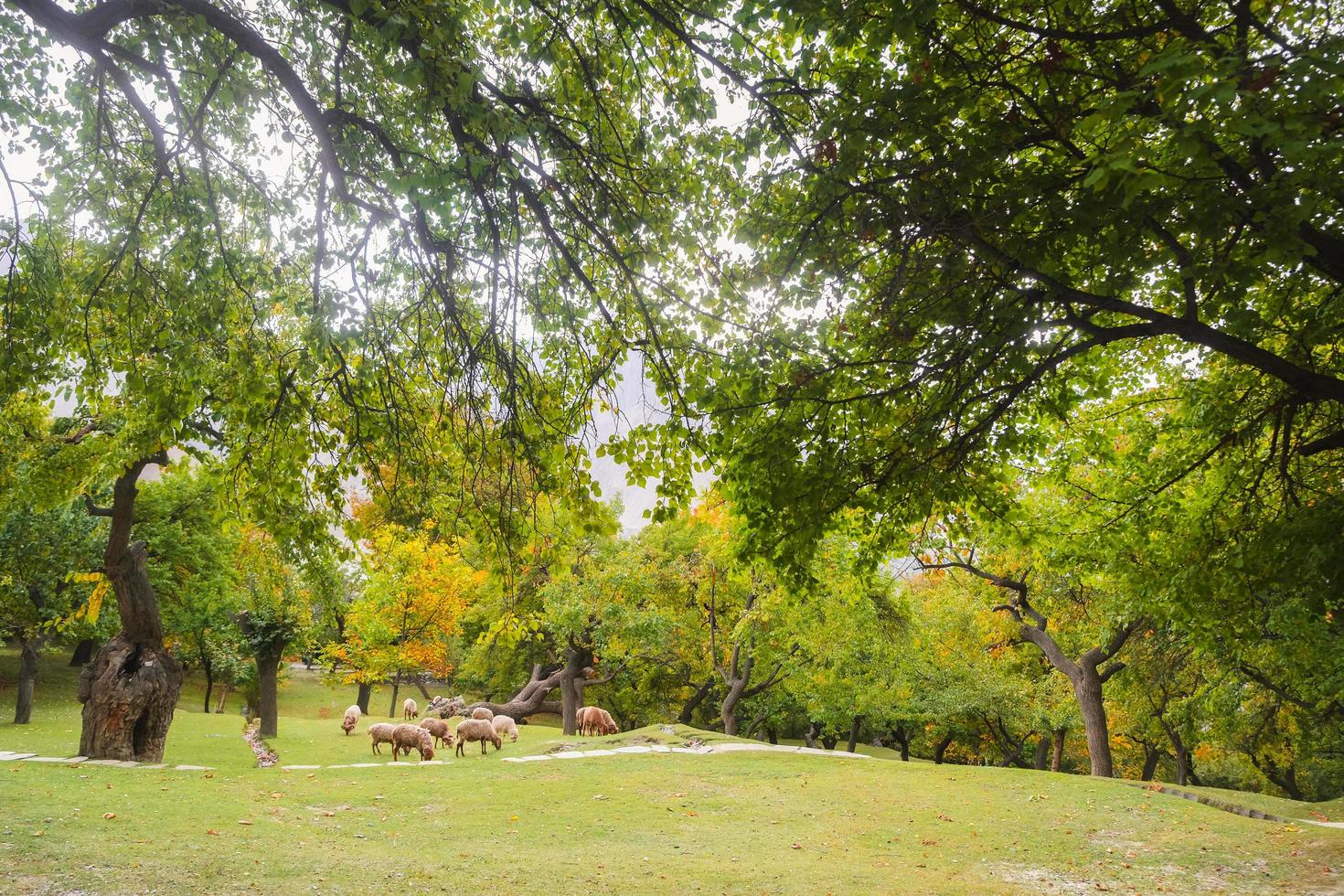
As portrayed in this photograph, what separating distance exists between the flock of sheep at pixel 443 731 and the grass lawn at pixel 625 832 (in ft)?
4.98

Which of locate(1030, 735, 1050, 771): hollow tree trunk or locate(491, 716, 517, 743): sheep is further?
locate(1030, 735, 1050, 771): hollow tree trunk

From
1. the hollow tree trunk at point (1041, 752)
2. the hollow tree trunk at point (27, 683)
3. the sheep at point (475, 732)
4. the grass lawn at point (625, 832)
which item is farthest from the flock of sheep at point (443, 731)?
the hollow tree trunk at point (1041, 752)

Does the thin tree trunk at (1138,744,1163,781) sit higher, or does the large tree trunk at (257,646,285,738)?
the large tree trunk at (257,646,285,738)

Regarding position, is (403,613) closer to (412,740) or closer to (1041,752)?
(412,740)

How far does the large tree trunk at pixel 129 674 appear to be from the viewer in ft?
44.9

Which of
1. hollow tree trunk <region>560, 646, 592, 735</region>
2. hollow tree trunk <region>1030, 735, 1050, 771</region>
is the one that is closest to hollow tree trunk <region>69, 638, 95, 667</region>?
hollow tree trunk <region>560, 646, 592, 735</region>

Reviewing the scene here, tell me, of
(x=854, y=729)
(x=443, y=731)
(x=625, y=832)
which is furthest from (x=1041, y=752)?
(x=625, y=832)

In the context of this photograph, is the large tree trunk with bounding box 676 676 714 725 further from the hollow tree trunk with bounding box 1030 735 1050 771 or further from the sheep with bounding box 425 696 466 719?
the hollow tree trunk with bounding box 1030 735 1050 771

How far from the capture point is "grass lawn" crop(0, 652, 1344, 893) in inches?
290

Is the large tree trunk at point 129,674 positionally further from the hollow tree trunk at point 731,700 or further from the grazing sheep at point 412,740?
the hollow tree trunk at point 731,700

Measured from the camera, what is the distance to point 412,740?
55.6ft

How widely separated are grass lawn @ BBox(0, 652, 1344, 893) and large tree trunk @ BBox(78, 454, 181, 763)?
68.1 inches

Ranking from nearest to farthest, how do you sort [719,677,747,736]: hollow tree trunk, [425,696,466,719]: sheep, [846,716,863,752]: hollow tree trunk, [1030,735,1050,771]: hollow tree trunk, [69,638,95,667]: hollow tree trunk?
[719,677,747,736]: hollow tree trunk
[425,696,466,719]: sheep
[846,716,863,752]: hollow tree trunk
[1030,735,1050,771]: hollow tree trunk
[69,638,95,667]: hollow tree trunk

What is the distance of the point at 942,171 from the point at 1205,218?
175 centimetres
